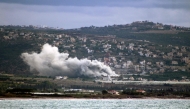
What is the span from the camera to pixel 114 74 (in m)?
189

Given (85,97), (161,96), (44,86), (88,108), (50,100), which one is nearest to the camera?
(88,108)

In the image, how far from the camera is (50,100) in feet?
397

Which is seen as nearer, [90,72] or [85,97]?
[85,97]

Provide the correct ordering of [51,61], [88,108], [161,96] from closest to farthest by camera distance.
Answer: [88,108]
[161,96]
[51,61]

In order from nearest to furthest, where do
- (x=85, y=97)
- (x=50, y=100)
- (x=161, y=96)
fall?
(x=50, y=100) → (x=85, y=97) → (x=161, y=96)

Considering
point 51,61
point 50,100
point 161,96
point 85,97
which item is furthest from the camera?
point 51,61

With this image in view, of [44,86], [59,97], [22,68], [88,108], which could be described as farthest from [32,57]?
[88,108]

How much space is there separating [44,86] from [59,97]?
27.3 meters

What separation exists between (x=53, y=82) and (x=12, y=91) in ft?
98.8

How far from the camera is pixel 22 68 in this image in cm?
18225

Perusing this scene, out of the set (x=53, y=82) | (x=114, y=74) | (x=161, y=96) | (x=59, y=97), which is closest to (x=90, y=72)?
(x=114, y=74)

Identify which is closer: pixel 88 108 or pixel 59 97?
pixel 88 108

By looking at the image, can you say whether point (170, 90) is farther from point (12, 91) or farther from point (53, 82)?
point (12, 91)

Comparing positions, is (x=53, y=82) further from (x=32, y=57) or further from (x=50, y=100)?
(x=50, y=100)
